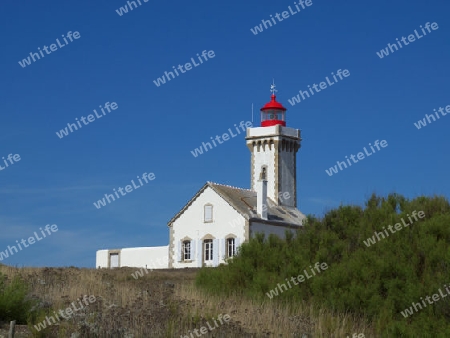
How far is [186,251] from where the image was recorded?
45.3m

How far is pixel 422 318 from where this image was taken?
15820mm

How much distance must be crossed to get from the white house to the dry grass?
25480 mm

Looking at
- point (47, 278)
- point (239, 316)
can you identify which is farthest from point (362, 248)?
point (47, 278)

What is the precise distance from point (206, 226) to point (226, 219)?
155 centimetres

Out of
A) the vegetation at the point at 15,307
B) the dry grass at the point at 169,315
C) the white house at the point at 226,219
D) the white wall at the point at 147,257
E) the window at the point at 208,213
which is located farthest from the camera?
the white wall at the point at 147,257

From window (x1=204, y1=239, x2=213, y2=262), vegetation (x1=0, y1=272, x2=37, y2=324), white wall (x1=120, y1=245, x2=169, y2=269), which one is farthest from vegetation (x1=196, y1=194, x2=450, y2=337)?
white wall (x1=120, y1=245, x2=169, y2=269)

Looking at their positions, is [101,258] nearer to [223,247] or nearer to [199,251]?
[199,251]

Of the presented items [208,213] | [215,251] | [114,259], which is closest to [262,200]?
[208,213]

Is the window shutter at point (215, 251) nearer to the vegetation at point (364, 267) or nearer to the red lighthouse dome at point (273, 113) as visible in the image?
the red lighthouse dome at point (273, 113)

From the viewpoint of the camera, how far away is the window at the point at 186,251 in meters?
45.1

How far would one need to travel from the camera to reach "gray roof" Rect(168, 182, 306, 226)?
43.7 meters

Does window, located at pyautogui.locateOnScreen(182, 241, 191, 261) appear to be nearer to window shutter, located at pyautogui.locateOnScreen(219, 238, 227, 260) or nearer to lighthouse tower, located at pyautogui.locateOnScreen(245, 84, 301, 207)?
window shutter, located at pyautogui.locateOnScreen(219, 238, 227, 260)

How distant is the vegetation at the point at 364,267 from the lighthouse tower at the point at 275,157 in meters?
28.3

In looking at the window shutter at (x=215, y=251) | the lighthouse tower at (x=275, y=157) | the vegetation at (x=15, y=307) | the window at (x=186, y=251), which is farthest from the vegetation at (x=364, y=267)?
the lighthouse tower at (x=275, y=157)
